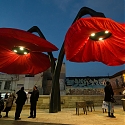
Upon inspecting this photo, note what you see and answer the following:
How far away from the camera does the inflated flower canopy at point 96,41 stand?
3.43 meters

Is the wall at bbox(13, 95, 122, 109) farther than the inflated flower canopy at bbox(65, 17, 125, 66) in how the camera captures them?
Yes

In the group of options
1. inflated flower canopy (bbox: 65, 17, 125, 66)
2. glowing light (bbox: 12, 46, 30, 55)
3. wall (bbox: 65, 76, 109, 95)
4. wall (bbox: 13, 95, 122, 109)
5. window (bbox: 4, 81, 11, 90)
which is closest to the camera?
inflated flower canopy (bbox: 65, 17, 125, 66)

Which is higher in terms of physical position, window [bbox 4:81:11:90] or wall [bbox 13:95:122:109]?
window [bbox 4:81:11:90]

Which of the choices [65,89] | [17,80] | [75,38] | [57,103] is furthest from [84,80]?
[75,38]

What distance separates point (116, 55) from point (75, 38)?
8.73 ft

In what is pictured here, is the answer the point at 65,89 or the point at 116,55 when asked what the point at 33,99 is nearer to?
the point at 116,55

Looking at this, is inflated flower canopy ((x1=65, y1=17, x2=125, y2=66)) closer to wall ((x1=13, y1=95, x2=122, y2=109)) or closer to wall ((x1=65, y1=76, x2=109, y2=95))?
wall ((x1=13, y1=95, x2=122, y2=109))

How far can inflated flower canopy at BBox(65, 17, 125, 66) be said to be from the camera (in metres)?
3.43

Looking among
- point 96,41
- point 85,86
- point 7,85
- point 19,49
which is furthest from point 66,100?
point 7,85

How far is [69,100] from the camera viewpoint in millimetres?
12562

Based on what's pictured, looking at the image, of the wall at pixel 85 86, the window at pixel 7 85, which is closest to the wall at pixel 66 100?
the wall at pixel 85 86

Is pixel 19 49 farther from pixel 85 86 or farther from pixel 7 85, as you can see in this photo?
pixel 85 86

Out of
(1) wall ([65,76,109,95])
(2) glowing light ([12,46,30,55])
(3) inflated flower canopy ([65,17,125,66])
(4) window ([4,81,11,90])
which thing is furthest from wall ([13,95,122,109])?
(4) window ([4,81,11,90])

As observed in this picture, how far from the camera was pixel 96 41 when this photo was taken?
199 inches
